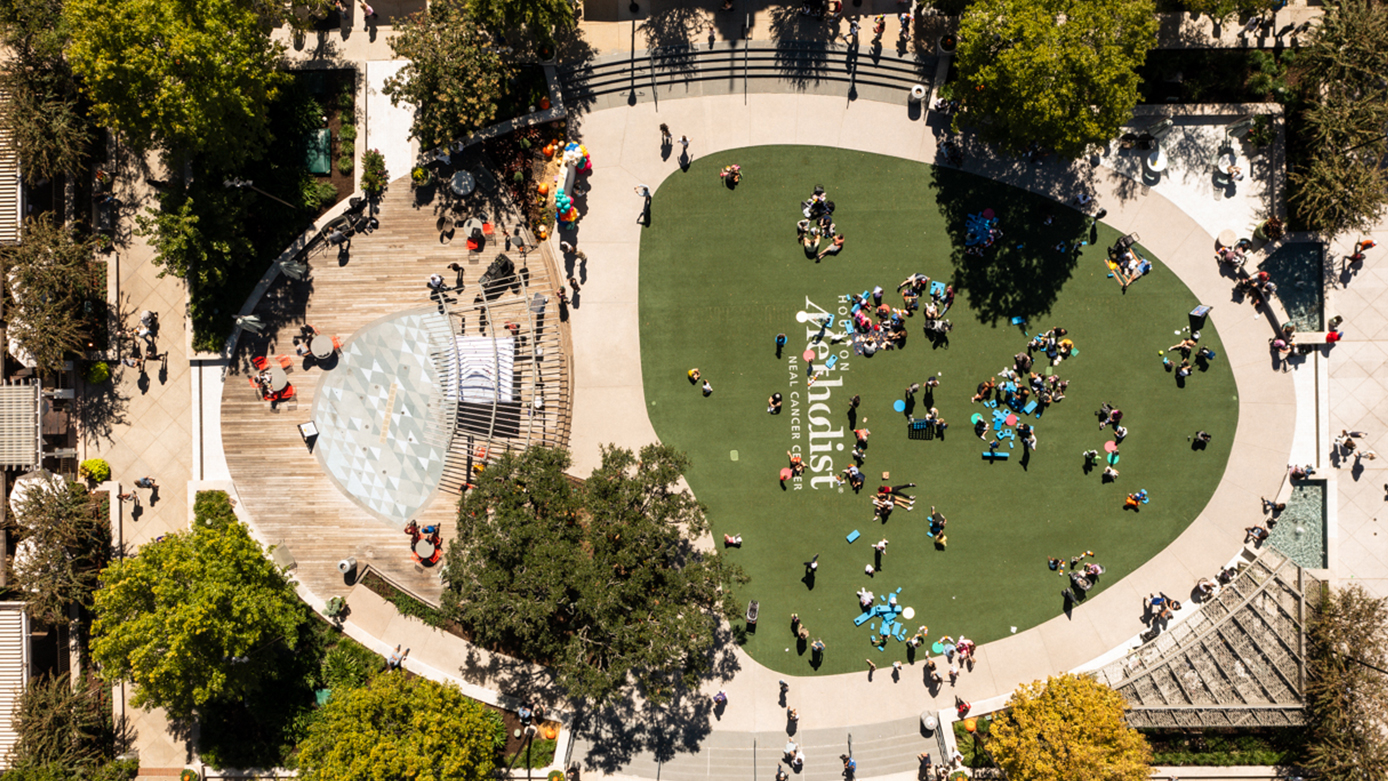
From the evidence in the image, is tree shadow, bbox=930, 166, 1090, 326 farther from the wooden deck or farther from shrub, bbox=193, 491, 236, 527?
shrub, bbox=193, 491, 236, 527

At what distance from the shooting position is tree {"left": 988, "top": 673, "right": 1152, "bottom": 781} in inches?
1273

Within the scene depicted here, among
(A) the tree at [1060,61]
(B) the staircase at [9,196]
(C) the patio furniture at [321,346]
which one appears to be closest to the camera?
(A) the tree at [1060,61]

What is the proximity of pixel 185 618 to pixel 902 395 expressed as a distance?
3261 centimetres

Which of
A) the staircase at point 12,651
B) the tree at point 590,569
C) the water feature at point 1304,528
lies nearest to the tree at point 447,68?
the tree at point 590,569

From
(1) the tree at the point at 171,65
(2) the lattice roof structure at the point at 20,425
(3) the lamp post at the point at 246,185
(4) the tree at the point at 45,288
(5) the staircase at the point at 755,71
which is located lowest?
(2) the lattice roof structure at the point at 20,425

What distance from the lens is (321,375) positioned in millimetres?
37406

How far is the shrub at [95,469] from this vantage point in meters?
36.9

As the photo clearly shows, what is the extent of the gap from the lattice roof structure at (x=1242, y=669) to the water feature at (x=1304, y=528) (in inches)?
50.2

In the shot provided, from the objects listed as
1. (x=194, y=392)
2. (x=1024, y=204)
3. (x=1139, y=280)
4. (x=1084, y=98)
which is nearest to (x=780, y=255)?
(x=1024, y=204)

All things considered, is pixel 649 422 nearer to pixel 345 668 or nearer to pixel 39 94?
pixel 345 668

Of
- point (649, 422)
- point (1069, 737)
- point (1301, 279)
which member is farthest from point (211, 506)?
point (1301, 279)

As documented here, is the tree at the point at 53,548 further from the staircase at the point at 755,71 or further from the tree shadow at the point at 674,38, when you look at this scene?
the tree shadow at the point at 674,38

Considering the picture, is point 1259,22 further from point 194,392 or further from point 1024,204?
point 194,392

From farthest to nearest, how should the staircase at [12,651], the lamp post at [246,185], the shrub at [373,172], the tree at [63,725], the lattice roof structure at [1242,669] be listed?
the shrub at [373,172] → the staircase at [12,651] → the lattice roof structure at [1242,669] → the lamp post at [246,185] → the tree at [63,725]
